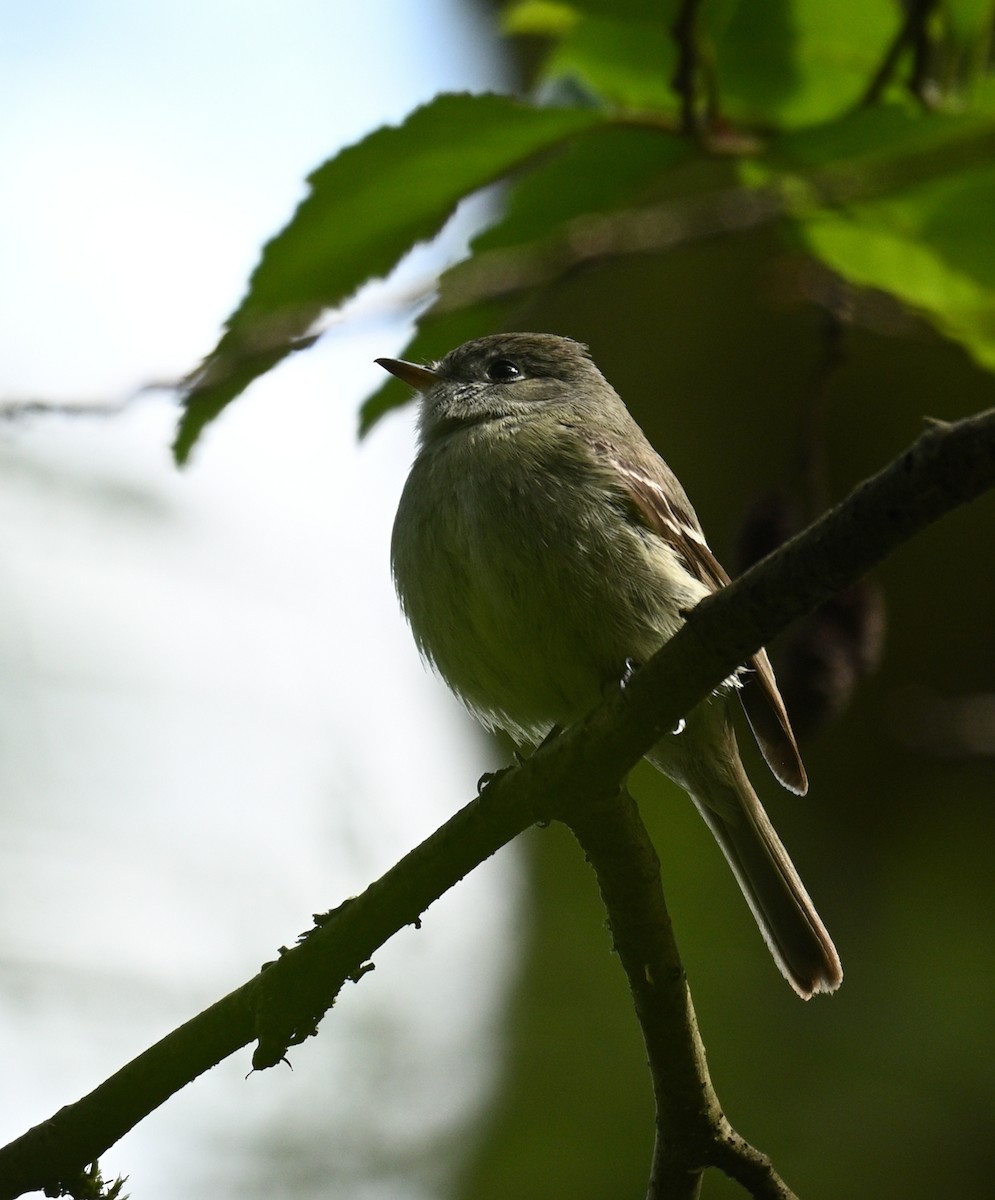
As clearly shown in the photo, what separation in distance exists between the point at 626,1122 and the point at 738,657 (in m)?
4.94

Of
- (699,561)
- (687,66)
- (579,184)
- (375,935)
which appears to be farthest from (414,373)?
(375,935)

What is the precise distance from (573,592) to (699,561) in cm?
59

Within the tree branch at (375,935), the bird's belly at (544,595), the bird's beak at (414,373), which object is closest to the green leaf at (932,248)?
the bird's belly at (544,595)

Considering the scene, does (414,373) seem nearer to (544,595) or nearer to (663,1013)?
(544,595)

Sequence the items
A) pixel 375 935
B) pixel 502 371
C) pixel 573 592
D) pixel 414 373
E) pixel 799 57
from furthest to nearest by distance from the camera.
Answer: pixel 502 371, pixel 414 373, pixel 573 592, pixel 799 57, pixel 375 935

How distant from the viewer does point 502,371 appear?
4.86m

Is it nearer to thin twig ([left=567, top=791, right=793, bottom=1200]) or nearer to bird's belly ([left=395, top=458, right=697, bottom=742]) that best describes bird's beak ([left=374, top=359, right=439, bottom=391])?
bird's belly ([left=395, top=458, right=697, bottom=742])

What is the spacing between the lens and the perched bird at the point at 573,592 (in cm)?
353

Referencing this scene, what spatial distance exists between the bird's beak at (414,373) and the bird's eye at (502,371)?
0.23 metres

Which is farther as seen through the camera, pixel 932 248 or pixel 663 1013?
pixel 932 248

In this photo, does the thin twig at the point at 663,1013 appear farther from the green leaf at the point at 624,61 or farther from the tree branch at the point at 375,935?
the green leaf at the point at 624,61

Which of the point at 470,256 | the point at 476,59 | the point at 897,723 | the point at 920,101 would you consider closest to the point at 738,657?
the point at 470,256

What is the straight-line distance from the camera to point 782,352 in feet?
22.0

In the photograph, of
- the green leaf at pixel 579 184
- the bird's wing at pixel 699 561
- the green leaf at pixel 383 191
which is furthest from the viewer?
the bird's wing at pixel 699 561
